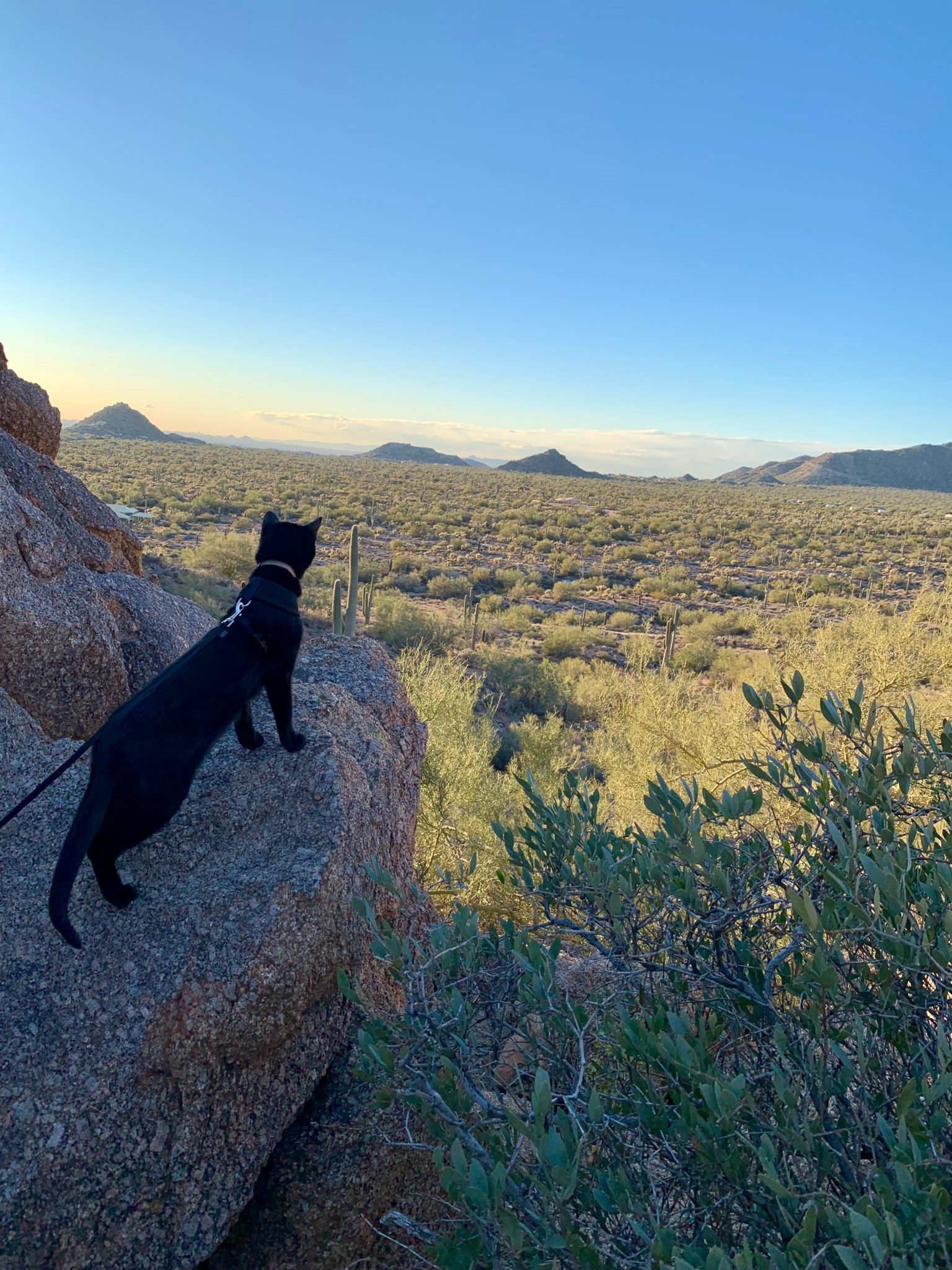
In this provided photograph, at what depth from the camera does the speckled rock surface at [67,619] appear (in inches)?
163

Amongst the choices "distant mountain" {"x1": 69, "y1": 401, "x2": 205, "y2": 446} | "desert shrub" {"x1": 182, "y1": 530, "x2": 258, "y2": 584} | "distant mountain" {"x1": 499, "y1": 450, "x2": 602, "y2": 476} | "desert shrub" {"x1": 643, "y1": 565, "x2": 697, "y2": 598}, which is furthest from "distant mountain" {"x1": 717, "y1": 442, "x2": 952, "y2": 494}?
"desert shrub" {"x1": 182, "y1": 530, "x2": 258, "y2": 584}

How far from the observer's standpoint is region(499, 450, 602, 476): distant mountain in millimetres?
113500

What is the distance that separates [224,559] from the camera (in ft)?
72.2

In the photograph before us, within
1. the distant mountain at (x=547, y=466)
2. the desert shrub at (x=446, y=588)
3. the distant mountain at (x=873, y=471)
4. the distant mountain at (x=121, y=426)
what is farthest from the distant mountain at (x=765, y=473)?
the desert shrub at (x=446, y=588)

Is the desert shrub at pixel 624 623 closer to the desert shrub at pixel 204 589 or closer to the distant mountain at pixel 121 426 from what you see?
the desert shrub at pixel 204 589

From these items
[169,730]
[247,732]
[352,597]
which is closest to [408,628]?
[352,597]

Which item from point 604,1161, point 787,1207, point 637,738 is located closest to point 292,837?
point 604,1161

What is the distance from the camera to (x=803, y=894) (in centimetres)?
200

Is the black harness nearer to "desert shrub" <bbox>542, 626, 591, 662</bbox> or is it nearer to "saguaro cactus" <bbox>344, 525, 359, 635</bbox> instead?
"saguaro cactus" <bbox>344, 525, 359, 635</bbox>

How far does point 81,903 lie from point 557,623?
1856 cm

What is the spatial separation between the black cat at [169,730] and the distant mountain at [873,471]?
13648 cm

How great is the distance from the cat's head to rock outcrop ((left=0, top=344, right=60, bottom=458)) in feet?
14.6

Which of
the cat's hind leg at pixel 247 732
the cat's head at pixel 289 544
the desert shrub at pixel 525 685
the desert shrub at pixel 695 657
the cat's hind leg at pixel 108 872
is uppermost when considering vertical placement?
the cat's head at pixel 289 544

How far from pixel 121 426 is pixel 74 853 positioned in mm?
122107
